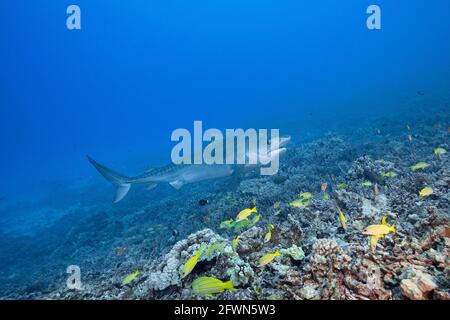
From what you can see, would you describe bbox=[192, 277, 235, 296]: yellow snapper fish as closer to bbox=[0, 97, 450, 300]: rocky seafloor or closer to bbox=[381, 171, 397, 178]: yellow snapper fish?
bbox=[0, 97, 450, 300]: rocky seafloor

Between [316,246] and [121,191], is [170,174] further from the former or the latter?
[316,246]

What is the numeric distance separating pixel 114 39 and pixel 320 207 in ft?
722

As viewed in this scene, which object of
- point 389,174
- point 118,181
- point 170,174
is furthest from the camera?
point 170,174

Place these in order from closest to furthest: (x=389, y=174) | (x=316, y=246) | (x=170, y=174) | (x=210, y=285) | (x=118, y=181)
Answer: (x=210, y=285) < (x=316, y=246) < (x=389, y=174) < (x=118, y=181) < (x=170, y=174)

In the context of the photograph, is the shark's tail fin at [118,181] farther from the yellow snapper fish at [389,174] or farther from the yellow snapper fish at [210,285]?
the yellow snapper fish at [389,174]

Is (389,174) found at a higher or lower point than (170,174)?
higher

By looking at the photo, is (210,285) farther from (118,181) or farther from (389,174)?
(118,181)

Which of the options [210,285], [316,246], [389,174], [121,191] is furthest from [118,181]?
[389,174]

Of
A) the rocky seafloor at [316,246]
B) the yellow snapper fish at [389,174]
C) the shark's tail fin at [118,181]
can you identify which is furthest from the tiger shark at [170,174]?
the yellow snapper fish at [389,174]

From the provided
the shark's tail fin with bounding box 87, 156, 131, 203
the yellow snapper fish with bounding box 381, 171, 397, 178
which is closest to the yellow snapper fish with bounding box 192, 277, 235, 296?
the yellow snapper fish with bounding box 381, 171, 397, 178

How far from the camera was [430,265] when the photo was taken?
2912mm

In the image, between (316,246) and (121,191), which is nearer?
(316,246)

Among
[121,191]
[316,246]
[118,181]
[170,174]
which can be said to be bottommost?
[121,191]
